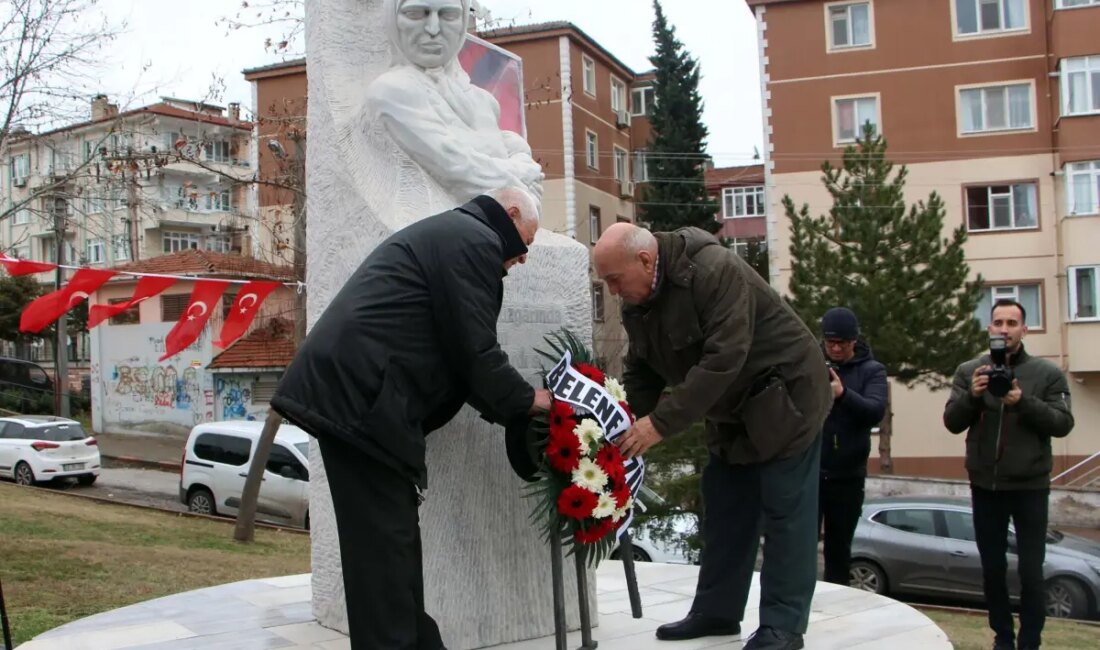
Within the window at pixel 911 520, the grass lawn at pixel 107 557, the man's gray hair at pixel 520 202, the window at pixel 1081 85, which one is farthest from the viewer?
the window at pixel 1081 85

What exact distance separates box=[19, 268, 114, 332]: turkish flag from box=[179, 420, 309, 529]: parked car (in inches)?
234

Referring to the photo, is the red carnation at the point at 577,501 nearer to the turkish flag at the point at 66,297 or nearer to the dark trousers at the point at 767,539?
the dark trousers at the point at 767,539

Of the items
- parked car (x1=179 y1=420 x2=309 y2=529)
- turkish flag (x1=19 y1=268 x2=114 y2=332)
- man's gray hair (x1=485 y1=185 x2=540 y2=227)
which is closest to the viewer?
man's gray hair (x1=485 y1=185 x2=540 y2=227)

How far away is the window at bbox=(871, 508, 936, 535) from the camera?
40.1 ft

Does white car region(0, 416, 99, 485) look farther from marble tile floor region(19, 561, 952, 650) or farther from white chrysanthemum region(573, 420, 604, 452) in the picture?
white chrysanthemum region(573, 420, 604, 452)

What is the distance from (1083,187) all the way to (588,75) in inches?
634

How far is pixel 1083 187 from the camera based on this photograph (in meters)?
25.5

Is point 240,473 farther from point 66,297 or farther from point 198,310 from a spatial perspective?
point 66,297

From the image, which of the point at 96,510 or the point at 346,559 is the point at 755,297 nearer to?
the point at 346,559

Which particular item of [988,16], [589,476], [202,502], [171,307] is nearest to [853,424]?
[589,476]

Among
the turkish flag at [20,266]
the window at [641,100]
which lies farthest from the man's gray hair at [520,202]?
the window at [641,100]

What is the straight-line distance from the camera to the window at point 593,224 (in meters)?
34.5

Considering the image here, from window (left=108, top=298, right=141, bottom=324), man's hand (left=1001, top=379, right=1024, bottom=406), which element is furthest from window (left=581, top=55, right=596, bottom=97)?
man's hand (left=1001, top=379, right=1024, bottom=406)

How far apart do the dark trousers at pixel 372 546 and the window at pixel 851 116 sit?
26.1m
